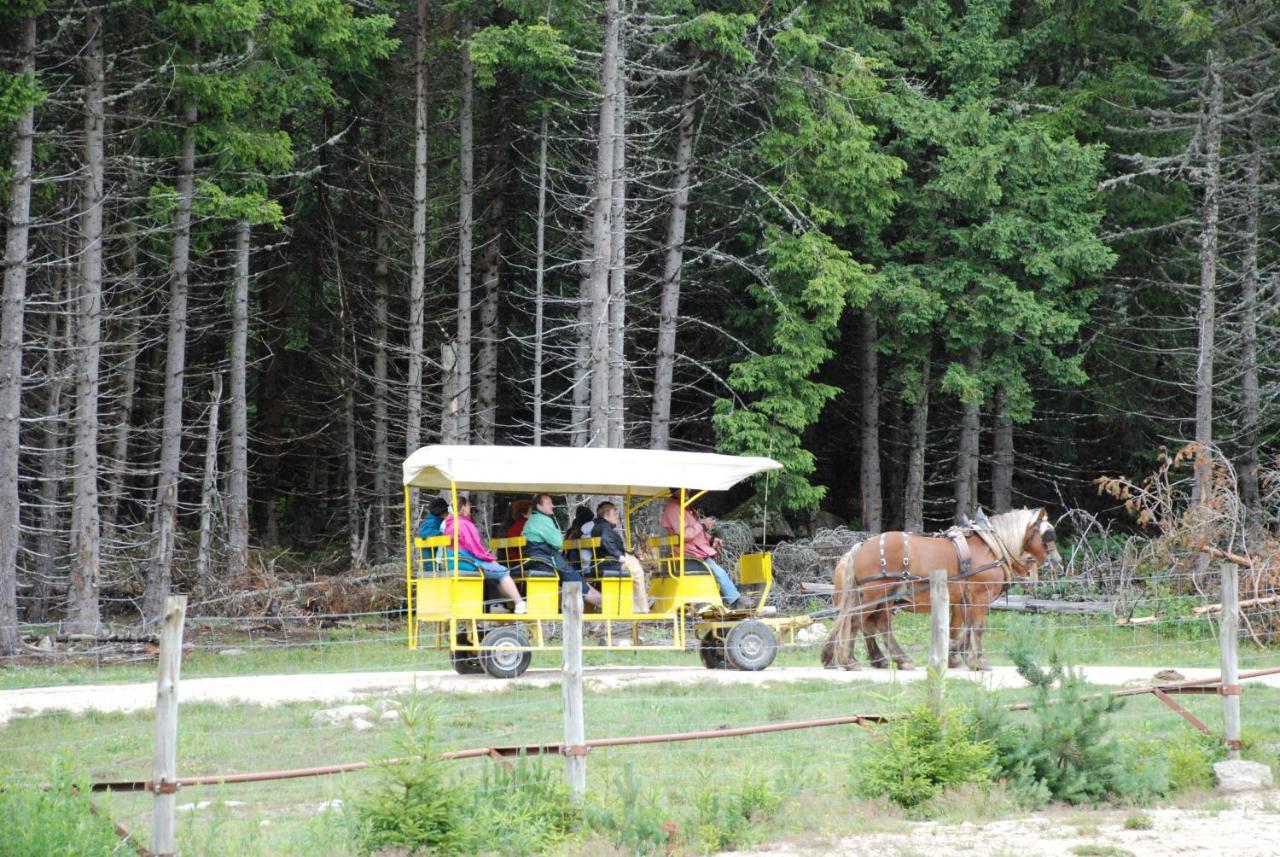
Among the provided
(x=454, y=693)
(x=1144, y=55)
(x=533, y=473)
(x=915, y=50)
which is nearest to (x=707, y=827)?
(x=454, y=693)

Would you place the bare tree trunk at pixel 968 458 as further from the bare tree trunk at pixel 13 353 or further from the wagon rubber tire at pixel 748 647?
the bare tree trunk at pixel 13 353

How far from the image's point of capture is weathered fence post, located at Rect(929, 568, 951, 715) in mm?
9695

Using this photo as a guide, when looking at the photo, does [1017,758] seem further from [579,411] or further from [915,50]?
[915,50]

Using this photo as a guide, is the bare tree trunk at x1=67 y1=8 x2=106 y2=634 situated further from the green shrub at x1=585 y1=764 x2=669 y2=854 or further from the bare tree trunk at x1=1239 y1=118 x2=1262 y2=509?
the bare tree trunk at x1=1239 y1=118 x2=1262 y2=509

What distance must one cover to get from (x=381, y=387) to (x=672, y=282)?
25.4 feet

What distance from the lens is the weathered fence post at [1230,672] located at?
35.0 feet

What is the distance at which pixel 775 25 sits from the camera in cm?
2614

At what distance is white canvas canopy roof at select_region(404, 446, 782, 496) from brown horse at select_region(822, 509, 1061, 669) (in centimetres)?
157

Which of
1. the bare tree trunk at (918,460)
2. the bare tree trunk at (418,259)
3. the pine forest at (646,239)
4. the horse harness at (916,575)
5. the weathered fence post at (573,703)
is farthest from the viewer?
the bare tree trunk at (918,460)

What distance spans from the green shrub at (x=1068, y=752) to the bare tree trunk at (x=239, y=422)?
18507 millimetres

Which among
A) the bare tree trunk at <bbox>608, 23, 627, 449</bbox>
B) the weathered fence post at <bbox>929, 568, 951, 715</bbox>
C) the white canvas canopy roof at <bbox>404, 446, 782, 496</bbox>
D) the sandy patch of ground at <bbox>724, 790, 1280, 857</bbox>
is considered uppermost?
the bare tree trunk at <bbox>608, 23, 627, 449</bbox>

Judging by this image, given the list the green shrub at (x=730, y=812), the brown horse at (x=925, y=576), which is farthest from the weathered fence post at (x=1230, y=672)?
the brown horse at (x=925, y=576)

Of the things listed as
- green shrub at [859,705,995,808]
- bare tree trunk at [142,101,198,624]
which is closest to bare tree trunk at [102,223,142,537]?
bare tree trunk at [142,101,198,624]

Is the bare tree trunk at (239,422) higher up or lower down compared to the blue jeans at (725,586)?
higher up
